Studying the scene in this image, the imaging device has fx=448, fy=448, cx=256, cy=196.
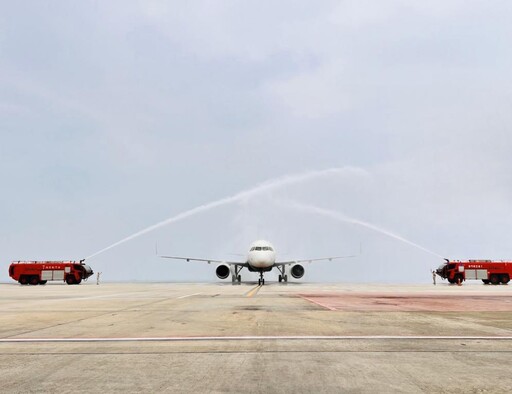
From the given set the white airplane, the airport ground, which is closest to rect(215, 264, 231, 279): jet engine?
the white airplane

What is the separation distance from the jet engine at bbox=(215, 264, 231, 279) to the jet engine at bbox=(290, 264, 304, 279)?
23.0 ft

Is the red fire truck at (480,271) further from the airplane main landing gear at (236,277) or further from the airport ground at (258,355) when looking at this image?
the airport ground at (258,355)

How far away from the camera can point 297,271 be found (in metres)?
48.6

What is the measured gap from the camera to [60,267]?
50.1 meters

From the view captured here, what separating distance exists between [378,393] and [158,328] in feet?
22.3

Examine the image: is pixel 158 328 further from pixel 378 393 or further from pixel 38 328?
pixel 378 393

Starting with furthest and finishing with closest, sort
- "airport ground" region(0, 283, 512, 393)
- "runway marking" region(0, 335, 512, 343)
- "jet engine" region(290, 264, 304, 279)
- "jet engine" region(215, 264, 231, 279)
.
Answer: "jet engine" region(290, 264, 304, 279)
"jet engine" region(215, 264, 231, 279)
"runway marking" region(0, 335, 512, 343)
"airport ground" region(0, 283, 512, 393)

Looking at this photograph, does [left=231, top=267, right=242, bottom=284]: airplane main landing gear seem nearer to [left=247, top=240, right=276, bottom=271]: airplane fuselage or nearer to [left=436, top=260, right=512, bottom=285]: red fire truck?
[left=247, top=240, right=276, bottom=271]: airplane fuselage

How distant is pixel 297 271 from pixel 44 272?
28027mm

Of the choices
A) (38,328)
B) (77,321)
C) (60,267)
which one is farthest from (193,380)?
(60,267)

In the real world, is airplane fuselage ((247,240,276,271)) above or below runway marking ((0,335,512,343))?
above

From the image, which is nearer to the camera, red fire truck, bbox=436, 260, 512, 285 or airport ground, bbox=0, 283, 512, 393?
airport ground, bbox=0, 283, 512, 393

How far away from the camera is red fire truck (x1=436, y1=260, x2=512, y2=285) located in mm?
47906

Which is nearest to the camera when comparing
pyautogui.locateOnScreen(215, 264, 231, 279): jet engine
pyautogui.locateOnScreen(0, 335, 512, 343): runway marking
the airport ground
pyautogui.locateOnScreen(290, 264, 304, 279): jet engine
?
the airport ground
